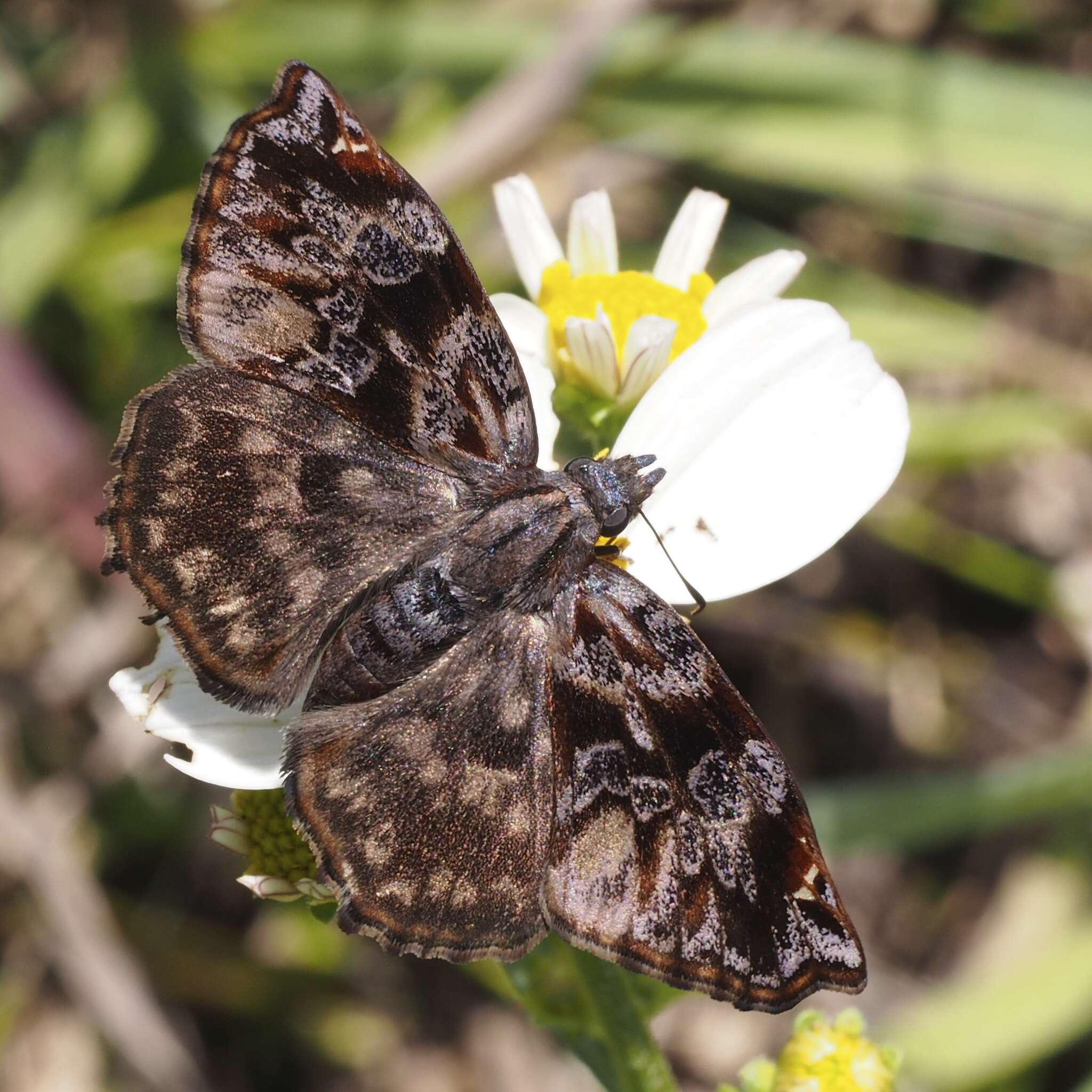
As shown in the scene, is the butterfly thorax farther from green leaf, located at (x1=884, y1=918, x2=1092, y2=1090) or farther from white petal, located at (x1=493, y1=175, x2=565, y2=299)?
green leaf, located at (x1=884, y1=918, x2=1092, y2=1090)

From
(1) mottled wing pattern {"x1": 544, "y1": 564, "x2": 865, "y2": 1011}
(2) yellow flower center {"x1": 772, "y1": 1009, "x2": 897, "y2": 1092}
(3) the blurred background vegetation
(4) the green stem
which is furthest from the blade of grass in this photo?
(1) mottled wing pattern {"x1": 544, "y1": 564, "x2": 865, "y2": 1011}

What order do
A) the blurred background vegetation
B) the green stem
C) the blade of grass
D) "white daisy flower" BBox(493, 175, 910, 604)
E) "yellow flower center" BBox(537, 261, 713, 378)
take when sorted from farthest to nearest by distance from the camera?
the blurred background vegetation, the blade of grass, "yellow flower center" BBox(537, 261, 713, 378), "white daisy flower" BBox(493, 175, 910, 604), the green stem

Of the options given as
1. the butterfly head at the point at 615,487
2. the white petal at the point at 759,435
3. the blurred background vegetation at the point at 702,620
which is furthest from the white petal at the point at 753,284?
the blurred background vegetation at the point at 702,620

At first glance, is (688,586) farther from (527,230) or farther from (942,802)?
(942,802)

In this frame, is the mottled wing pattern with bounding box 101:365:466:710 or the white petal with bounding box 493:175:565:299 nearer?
the mottled wing pattern with bounding box 101:365:466:710

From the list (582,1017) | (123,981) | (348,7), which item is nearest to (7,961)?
(123,981)

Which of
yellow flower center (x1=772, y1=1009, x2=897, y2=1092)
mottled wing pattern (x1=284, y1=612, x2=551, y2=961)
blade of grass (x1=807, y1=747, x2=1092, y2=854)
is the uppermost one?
mottled wing pattern (x1=284, y1=612, x2=551, y2=961)
